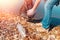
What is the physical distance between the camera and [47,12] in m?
1.68

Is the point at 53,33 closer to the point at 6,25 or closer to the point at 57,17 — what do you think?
the point at 57,17

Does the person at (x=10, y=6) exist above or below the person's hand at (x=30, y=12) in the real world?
above

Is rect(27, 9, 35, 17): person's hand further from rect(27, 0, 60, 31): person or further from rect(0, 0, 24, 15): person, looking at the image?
rect(0, 0, 24, 15): person

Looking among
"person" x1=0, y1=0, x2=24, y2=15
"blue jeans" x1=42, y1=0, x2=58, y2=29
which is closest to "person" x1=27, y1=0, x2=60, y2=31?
"blue jeans" x1=42, y1=0, x2=58, y2=29

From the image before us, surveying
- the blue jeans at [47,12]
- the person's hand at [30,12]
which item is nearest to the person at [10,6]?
the person's hand at [30,12]

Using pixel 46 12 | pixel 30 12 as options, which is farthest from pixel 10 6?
pixel 46 12

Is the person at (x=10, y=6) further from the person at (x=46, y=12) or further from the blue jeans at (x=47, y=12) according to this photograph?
the blue jeans at (x=47, y=12)

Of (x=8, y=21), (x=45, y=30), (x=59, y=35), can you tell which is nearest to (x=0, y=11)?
(x=8, y=21)

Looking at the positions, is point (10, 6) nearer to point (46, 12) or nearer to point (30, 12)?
point (30, 12)

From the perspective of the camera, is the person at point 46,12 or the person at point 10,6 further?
the person at point 10,6

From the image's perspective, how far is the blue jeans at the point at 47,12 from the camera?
165 cm

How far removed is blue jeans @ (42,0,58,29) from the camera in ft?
5.41

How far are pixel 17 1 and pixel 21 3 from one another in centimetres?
4

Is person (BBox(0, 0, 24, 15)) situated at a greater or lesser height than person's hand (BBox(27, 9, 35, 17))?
greater
